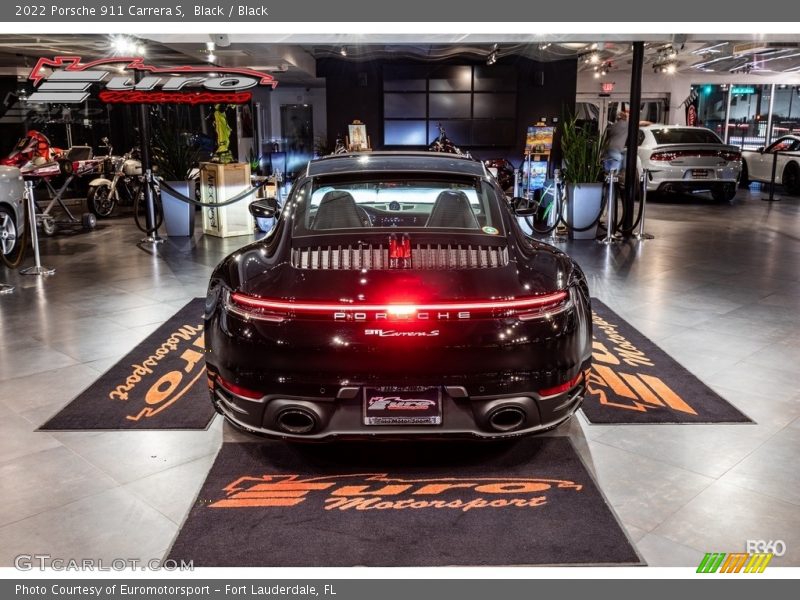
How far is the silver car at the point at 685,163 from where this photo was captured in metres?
14.1

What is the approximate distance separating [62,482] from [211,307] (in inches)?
40.9

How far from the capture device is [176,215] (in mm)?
10875

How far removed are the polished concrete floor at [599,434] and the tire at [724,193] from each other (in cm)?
632

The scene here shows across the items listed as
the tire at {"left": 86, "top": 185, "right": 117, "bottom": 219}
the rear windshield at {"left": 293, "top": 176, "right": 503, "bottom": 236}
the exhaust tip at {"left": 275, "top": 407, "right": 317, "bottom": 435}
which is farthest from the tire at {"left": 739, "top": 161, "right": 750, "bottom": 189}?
the exhaust tip at {"left": 275, "top": 407, "right": 317, "bottom": 435}

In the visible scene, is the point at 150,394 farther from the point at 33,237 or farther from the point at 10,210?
the point at 10,210

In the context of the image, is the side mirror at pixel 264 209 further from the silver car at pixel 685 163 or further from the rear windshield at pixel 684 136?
the rear windshield at pixel 684 136

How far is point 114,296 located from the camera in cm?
725

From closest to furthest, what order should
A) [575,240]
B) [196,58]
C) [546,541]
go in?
[546,541], [575,240], [196,58]

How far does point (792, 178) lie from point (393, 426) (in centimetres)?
1581

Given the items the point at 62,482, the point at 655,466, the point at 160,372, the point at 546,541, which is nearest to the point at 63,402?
the point at 160,372

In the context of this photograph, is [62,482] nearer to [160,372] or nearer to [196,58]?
[160,372]

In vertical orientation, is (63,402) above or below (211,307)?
below

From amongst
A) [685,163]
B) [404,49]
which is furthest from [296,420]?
[404,49]

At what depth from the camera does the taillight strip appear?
3008 millimetres
